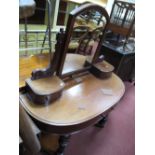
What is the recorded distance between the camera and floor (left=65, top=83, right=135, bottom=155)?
1.57 metres

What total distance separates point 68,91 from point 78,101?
0.36ft

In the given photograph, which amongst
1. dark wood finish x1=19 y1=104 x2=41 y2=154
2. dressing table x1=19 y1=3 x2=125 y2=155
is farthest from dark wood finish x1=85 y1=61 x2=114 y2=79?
dark wood finish x1=19 y1=104 x2=41 y2=154

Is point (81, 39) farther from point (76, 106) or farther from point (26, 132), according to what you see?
point (26, 132)

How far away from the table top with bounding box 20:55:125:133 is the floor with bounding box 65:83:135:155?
0.62m

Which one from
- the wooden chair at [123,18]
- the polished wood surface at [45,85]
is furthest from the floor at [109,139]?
the wooden chair at [123,18]

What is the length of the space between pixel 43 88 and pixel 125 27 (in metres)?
1.48

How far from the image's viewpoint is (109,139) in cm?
175

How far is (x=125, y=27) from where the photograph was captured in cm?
205

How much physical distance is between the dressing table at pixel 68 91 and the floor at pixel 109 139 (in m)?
0.37

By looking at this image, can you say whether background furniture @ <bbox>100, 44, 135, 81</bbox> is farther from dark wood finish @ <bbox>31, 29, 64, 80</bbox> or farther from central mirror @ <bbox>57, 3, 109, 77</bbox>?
dark wood finish @ <bbox>31, 29, 64, 80</bbox>

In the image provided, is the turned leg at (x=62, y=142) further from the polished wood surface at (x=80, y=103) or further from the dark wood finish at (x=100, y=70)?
the dark wood finish at (x=100, y=70)

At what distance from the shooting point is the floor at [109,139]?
157 centimetres
